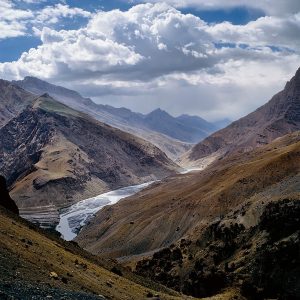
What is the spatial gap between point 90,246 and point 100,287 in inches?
5663

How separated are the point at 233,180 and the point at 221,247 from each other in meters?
82.2

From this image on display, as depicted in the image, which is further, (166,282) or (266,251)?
(166,282)

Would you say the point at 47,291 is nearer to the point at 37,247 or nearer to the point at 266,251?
the point at 37,247

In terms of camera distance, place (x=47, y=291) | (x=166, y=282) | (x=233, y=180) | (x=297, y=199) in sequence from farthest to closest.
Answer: (x=233, y=180), (x=166, y=282), (x=297, y=199), (x=47, y=291)

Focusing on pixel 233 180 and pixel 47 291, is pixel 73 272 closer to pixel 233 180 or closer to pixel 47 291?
pixel 47 291

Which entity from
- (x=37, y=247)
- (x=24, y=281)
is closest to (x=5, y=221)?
(x=37, y=247)

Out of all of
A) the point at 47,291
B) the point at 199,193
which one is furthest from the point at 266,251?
the point at 199,193

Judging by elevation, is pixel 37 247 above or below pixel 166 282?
above

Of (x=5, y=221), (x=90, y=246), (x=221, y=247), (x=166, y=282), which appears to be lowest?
(x=90, y=246)

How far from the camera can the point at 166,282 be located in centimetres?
8831

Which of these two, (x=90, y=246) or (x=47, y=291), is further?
(x=90, y=246)

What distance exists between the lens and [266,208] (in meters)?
81.8

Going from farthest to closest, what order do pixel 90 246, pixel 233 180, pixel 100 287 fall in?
pixel 90 246 → pixel 233 180 → pixel 100 287

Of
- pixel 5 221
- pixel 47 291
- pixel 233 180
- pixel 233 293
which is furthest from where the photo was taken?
pixel 233 180
